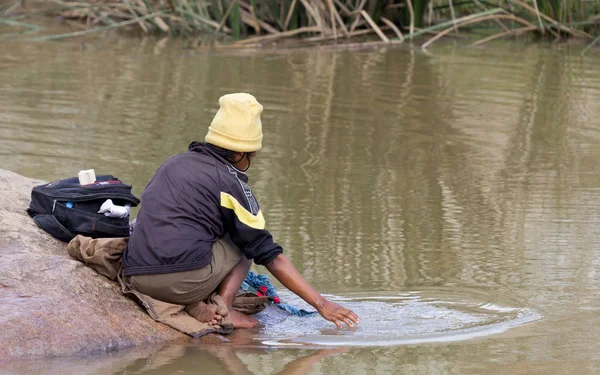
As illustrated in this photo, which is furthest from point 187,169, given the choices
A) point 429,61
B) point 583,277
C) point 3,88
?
point 429,61

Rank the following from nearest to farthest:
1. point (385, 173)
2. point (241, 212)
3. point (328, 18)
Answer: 1. point (241, 212)
2. point (385, 173)
3. point (328, 18)

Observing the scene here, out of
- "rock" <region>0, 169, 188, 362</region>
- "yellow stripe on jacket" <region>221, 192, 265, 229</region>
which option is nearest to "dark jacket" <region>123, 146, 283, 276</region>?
"yellow stripe on jacket" <region>221, 192, 265, 229</region>

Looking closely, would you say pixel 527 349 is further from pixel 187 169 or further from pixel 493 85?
pixel 493 85

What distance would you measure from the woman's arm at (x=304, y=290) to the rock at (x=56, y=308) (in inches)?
16.9

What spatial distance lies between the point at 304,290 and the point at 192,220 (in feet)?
1.59

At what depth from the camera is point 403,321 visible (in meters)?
4.06

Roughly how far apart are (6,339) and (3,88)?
5.76m

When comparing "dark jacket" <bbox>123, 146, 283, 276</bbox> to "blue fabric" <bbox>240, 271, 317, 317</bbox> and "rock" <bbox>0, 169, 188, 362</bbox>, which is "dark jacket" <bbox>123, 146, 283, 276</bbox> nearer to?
"rock" <bbox>0, 169, 188, 362</bbox>

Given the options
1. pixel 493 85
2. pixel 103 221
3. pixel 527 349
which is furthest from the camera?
pixel 493 85

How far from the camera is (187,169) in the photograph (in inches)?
151

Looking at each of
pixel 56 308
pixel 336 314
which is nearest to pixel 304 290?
pixel 336 314

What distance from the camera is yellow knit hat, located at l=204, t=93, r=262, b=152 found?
149 inches

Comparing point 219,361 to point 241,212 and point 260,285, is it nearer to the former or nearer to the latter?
point 241,212

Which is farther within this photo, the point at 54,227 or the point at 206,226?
the point at 54,227
